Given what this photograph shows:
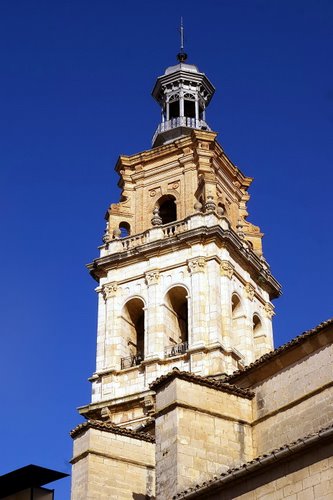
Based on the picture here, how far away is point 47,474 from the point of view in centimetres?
1161

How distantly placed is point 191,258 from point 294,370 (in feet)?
45.0

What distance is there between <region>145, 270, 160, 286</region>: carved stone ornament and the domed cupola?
24.9 ft

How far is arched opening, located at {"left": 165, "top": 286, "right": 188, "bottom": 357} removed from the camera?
3083 cm

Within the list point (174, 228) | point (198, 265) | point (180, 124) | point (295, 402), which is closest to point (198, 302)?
point (198, 265)

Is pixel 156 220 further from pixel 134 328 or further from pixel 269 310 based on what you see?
pixel 269 310

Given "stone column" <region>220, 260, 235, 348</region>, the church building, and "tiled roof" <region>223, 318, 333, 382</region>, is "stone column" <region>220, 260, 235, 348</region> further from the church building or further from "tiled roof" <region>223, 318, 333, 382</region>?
"tiled roof" <region>223, 318, 333, 382</region>

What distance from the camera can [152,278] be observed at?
3144cm

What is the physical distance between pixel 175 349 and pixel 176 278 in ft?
7.31

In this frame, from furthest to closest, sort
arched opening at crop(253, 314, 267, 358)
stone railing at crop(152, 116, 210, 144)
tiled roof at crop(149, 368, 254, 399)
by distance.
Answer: stone railing at crop(152, 116, 210, 144)
arched opening at crop(253, 314, 267, 358)
tiled roof at crop(149, 368, 254, 399)

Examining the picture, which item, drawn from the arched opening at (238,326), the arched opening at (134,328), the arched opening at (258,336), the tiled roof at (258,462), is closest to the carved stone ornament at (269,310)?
the arched opening at (258,336)

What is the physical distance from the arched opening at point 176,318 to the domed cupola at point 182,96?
8.08m

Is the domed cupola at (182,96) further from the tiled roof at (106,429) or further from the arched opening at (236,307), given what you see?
the tiled roof at (106,429)

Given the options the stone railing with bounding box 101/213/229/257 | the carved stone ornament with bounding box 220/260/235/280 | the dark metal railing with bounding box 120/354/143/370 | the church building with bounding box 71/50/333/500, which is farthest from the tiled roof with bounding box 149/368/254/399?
the stone railing with bounding box 101/213/229/257

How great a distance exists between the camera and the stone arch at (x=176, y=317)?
30859 mm
